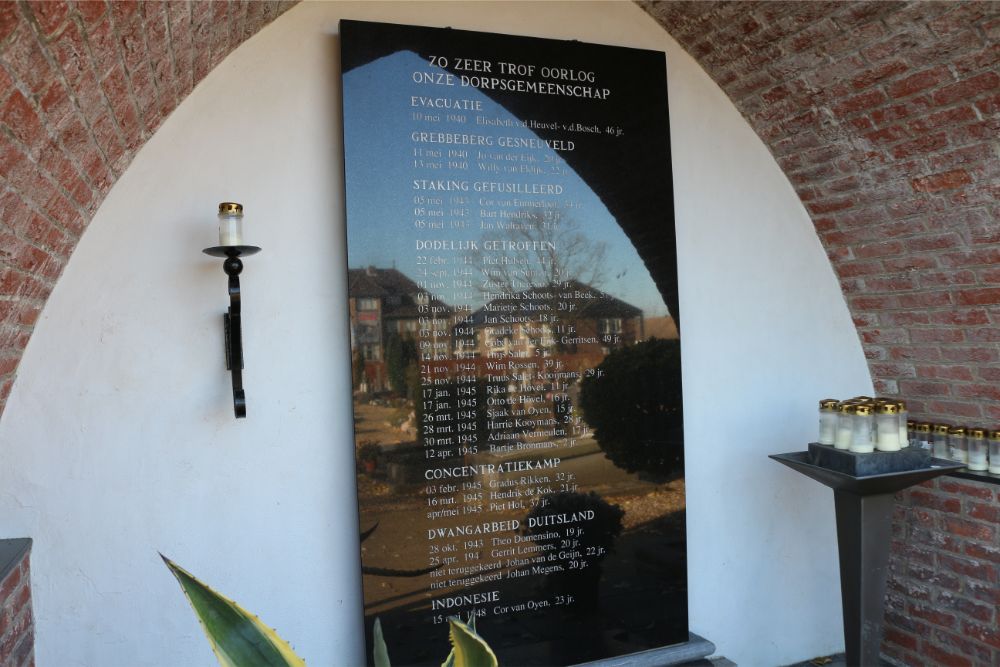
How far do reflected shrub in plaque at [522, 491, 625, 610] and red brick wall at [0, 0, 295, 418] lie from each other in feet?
5.61

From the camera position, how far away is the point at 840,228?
3.16 metres

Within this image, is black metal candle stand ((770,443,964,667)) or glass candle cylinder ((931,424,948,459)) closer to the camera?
black metal candle stand ((770,443,964,667))

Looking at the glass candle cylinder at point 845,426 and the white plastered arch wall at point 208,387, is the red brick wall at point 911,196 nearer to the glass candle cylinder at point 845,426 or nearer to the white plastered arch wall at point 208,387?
the white plastered arch wall at point 208,387

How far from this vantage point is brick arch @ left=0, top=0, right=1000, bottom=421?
1699 mm

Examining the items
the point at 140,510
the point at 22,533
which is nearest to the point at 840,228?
the point at 140,510

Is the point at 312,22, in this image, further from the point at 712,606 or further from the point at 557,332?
the point at 712,606

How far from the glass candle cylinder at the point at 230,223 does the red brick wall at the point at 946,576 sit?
2819 mm

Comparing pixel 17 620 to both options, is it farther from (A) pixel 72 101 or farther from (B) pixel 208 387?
(A) pixel 72 101

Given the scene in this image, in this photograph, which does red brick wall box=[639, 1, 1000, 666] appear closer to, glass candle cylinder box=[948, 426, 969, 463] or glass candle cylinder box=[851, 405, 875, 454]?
glass candle cylinder box=[948, 426, 969, 463]

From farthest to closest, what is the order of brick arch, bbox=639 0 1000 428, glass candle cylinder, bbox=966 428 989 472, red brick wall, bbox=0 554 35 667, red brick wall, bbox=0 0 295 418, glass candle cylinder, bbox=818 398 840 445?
glass candle cylinder, bbox=966 428 989 472 → glass candle cylinder, bbox=818 398 840 445 → brick arch, bbox=639 0 1000 428 → red brick wall, bbox=0 554 35 667 → red brick wall, bbox=0 0 295 418

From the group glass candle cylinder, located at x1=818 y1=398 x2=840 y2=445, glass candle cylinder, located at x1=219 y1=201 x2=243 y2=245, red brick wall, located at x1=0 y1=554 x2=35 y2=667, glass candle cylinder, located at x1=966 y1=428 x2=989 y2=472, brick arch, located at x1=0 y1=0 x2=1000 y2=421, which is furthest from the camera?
glass candle cylinder, located at x1=966 y1=428 x2=989 y2=472

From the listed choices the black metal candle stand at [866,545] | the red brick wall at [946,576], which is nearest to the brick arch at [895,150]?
the red brick wall at [946,576]

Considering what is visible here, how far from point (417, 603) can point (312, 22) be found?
1969mm

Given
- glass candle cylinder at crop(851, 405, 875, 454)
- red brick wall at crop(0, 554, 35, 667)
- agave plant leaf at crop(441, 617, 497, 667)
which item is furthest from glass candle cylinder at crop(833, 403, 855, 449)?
red brick wall at crop(0, 554, 35, 667)
